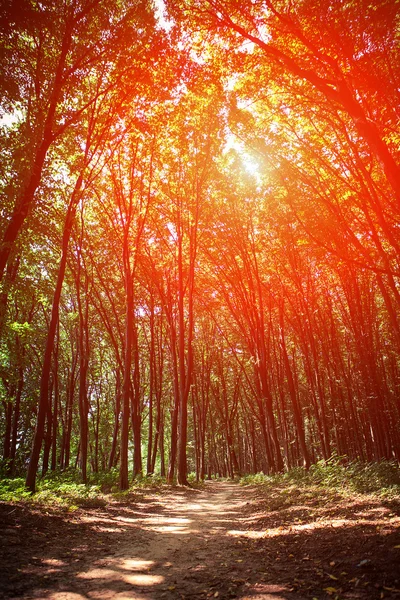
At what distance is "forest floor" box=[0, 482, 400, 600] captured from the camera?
10.6ft

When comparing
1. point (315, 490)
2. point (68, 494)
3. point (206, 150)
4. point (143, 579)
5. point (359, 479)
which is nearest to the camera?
point (143, 579)

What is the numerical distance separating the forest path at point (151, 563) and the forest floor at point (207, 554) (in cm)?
1

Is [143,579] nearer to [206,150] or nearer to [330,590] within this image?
[330,590]

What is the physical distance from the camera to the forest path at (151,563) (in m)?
3.29

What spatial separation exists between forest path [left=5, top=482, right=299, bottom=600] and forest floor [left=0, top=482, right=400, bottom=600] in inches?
0.5

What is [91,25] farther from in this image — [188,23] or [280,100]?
[280,100]

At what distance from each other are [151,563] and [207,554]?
0.90 metres

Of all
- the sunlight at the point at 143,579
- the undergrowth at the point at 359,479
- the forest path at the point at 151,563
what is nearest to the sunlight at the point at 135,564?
the forest path at the point at 151,563

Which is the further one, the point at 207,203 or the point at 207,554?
the point at 207,203

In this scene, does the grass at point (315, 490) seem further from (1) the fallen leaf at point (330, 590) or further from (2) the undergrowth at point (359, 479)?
(1) the fallen leaf at point (330, 590)

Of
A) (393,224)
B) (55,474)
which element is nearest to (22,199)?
(393,224)

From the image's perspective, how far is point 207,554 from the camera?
470 cm

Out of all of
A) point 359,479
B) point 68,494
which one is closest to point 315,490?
point 359,479

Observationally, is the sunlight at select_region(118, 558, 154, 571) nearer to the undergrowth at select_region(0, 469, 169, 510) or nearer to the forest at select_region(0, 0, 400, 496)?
the undergrowth at select_region(0, 469, 169, 510)
